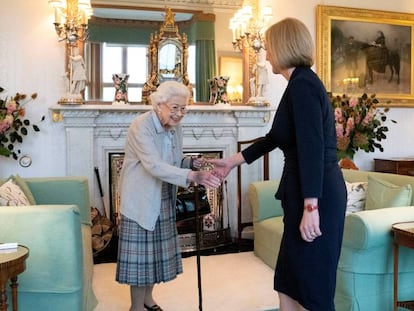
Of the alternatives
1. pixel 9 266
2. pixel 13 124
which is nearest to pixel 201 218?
pixel 13 124

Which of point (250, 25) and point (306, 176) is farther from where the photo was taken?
point (250, 25)

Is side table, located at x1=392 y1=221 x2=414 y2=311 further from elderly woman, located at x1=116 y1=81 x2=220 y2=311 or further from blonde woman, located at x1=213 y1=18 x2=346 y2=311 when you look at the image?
elderly woman, located at x1=116 y1=81 x2=220 y2=311

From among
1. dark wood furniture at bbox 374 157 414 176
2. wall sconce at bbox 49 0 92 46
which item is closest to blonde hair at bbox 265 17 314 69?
wall sconce at bbox 49 0 92 46

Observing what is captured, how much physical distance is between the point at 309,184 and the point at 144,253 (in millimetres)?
1125

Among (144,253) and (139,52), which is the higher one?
(139,52)

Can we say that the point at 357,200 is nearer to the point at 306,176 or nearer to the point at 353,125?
the point at 353,125

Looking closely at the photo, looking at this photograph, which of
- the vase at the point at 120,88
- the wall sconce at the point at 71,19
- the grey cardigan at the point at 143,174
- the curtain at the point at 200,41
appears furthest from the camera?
the curtain at the point at 200,41

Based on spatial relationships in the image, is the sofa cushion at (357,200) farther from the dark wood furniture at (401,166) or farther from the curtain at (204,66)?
the curtain at (204,66)

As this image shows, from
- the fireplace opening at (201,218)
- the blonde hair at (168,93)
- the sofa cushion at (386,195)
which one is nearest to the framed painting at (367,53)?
the fireplace opening at (201,218)

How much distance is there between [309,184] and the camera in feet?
5.22

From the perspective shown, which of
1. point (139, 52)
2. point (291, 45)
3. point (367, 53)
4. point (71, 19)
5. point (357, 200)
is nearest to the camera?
point (291, 45)

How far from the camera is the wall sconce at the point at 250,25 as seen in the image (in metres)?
4.50

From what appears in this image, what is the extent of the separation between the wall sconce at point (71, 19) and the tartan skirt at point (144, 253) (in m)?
2.27

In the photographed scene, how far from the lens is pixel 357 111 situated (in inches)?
168
